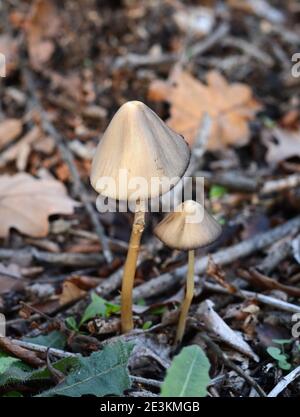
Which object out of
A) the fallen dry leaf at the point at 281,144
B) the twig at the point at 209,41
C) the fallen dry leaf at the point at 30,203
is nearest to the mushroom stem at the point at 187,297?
the fallen dry leaf at the point at 30,203

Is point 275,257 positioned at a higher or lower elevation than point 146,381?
higher

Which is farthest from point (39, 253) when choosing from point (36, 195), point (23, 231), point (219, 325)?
point (219, 325)

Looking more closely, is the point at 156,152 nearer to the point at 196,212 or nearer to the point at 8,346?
the point at 196,212

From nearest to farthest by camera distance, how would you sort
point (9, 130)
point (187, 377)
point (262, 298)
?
point (187, 377)
point (262, 298)
point (9, 130)

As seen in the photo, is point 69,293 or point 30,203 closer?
point 69,293

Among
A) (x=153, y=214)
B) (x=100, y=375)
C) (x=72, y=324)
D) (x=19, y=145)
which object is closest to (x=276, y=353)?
(x=100, y=375)

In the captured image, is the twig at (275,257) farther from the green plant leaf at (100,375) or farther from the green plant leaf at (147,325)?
the green plant leaf at (100,375)

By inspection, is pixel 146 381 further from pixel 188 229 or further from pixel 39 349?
pixel 188 229
